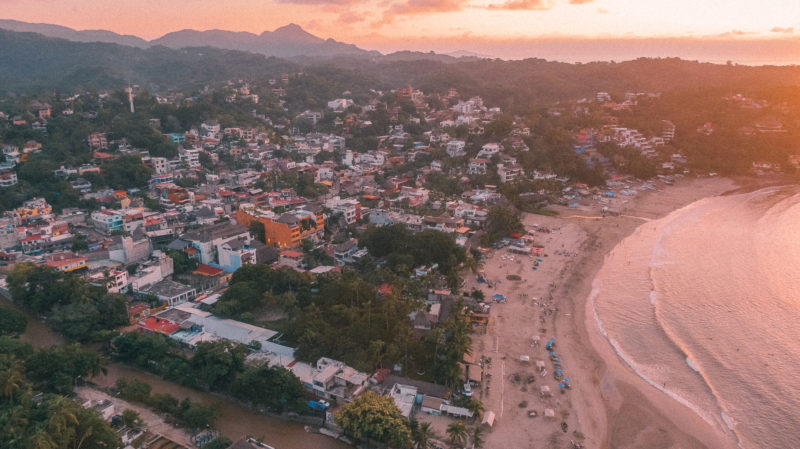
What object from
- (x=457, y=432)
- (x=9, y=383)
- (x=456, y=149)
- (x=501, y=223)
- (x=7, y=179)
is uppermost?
(x=7, y=179)

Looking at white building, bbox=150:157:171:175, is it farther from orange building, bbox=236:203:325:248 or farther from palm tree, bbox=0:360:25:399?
palm tree, bbox=0:360:25:399

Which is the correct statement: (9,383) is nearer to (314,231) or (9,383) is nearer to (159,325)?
(159,325)

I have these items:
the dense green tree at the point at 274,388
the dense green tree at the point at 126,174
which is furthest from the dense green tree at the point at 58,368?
the dense green tree at the point at 126,174

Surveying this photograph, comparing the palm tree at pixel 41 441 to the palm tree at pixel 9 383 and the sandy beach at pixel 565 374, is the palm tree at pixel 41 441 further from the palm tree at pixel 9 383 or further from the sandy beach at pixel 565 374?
the sandy beach at pixel 565 374

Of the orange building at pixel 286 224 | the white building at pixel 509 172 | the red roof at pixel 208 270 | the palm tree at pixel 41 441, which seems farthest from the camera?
the white building at pixel 509 172

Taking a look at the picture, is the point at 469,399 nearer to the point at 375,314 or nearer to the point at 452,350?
the point at 452,350

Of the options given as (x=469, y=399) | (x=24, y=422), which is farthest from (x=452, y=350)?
(x=24, y=422)

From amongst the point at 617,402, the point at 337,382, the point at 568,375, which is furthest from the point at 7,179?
the point at 617,402
